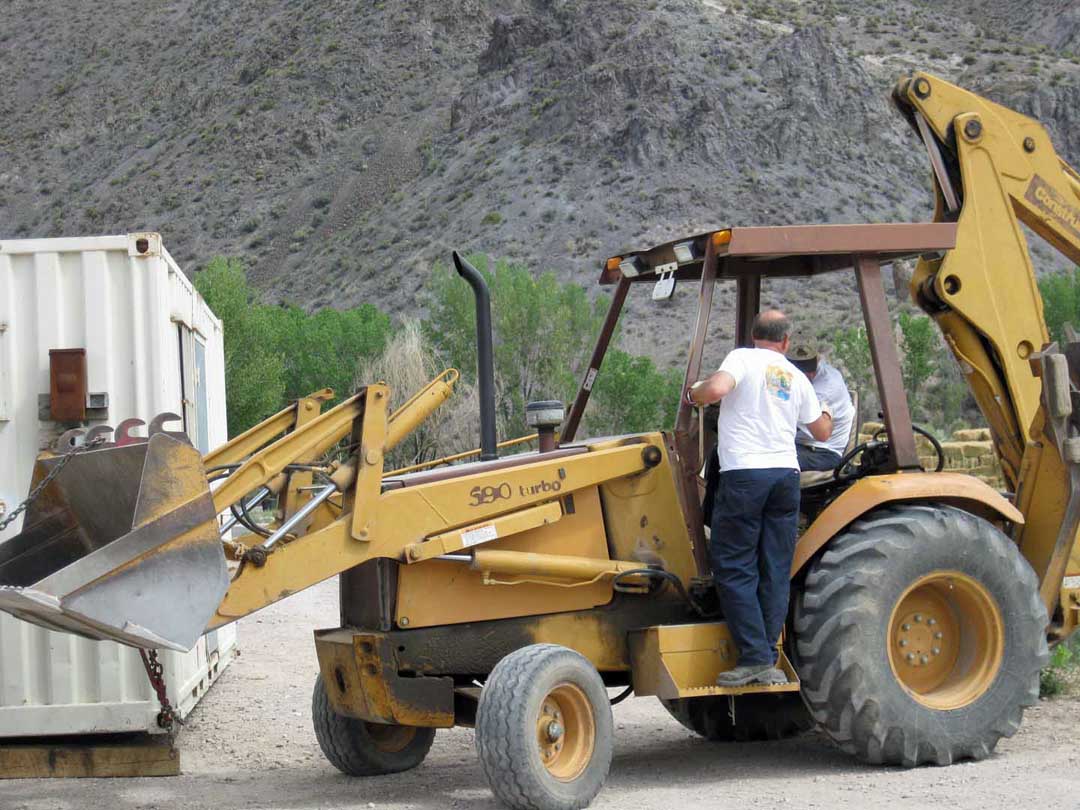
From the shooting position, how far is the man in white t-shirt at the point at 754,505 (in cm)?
706

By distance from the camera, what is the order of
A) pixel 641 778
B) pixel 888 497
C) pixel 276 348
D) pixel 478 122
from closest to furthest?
pixel 888 497
pixel 641 778
pixel 276 348
pixel 478 122

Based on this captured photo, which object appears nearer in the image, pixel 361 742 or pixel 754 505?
pixel 754 505

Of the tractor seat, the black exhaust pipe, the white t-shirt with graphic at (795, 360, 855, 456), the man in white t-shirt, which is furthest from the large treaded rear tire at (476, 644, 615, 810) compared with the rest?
the white t-shirt with graphic at (795, 360, 855, 456)

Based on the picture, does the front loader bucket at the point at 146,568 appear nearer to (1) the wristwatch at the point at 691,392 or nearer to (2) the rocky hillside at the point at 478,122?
(1) the wristwatch at the point at 691,392

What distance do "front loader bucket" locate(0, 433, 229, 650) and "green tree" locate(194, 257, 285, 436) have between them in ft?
103

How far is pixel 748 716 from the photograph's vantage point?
27.5 feet

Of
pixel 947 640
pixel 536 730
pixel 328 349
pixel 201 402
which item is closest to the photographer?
pixel 536 730

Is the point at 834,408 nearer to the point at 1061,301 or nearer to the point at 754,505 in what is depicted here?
the point at 754,505

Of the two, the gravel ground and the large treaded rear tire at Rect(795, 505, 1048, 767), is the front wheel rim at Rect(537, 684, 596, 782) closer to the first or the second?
the gravel ground

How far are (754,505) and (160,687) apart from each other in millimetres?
3022

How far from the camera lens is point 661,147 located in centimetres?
5422

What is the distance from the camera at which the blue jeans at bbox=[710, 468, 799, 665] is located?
7.06m

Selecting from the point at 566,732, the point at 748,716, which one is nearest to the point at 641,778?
the point at 566,732

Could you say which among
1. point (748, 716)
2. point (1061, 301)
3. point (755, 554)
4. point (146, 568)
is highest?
point (1061, 301)
